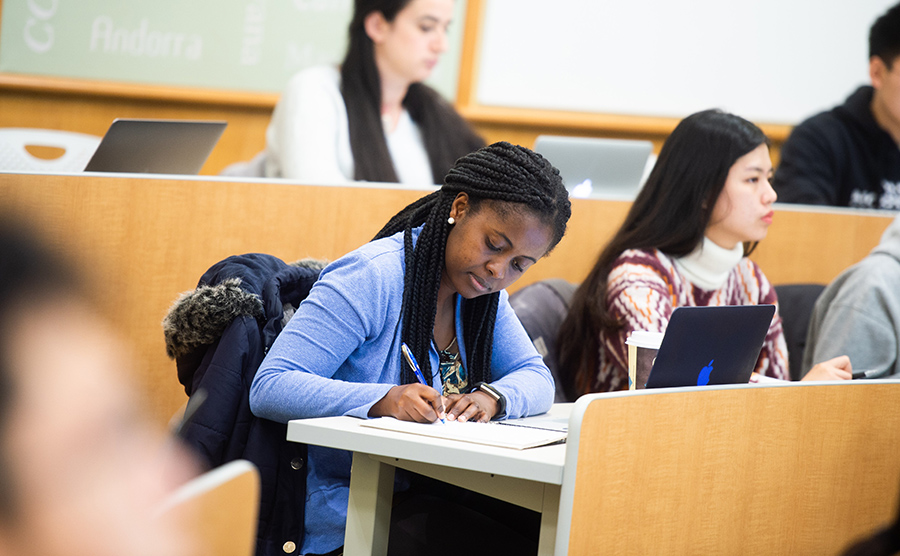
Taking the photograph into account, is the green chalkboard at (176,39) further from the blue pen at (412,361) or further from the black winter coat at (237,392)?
the blue pen at (412,361)

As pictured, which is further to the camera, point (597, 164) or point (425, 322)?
point (597, 164)

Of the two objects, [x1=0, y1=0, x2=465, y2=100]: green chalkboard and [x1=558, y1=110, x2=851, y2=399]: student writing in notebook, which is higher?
[x1=0, y1=0, x2=465, y2=100]: green chalkboard

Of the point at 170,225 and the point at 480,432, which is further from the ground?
the point at 170,225

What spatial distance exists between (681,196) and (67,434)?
190 cm

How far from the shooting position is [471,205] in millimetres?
1734

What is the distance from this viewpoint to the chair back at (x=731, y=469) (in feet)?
4.32

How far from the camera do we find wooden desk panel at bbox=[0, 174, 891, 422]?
1.91 metres

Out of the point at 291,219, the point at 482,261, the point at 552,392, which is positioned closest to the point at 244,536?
the point at 482,261

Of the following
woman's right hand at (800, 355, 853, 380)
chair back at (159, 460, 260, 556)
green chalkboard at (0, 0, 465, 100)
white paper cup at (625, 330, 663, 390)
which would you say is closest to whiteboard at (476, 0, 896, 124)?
green chalkboard at (0, 0, 465, 100)

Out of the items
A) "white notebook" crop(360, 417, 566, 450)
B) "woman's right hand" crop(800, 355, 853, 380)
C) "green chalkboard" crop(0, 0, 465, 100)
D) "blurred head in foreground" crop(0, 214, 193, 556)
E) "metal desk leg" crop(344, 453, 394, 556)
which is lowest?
"metal desk leg" crop(344, 453, 394, 556)

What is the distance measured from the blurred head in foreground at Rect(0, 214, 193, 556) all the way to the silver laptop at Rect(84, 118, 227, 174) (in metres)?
1.54

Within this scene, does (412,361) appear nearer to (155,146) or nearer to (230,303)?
(230,303)

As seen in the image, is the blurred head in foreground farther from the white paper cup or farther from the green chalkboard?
the green chalkboard

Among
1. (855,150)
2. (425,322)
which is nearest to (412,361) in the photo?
(425,322)
